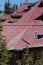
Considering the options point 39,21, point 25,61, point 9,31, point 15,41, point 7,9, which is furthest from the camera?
point 7,9

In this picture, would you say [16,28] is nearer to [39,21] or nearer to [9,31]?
[9,31]

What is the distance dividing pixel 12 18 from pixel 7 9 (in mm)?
14655

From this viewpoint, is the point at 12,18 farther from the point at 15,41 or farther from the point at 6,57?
the point at 6,57

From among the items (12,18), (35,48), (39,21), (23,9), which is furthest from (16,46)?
(23,9)

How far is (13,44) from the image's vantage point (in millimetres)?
19328

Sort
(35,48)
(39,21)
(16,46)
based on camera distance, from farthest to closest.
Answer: (39,21) < (16,46) < (35,48)

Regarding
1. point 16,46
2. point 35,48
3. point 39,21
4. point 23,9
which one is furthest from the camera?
point 23,9

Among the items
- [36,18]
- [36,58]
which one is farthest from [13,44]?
[36,18]

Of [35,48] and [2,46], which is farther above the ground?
[2,46]

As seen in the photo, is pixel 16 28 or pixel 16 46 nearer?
pixel 16 46

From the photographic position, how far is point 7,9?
45781 mm

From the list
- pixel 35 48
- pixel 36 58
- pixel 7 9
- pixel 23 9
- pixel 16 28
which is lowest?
pixel 7 9

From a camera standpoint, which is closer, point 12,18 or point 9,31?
point 9,31

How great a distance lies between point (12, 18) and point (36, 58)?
19085 millimetres
